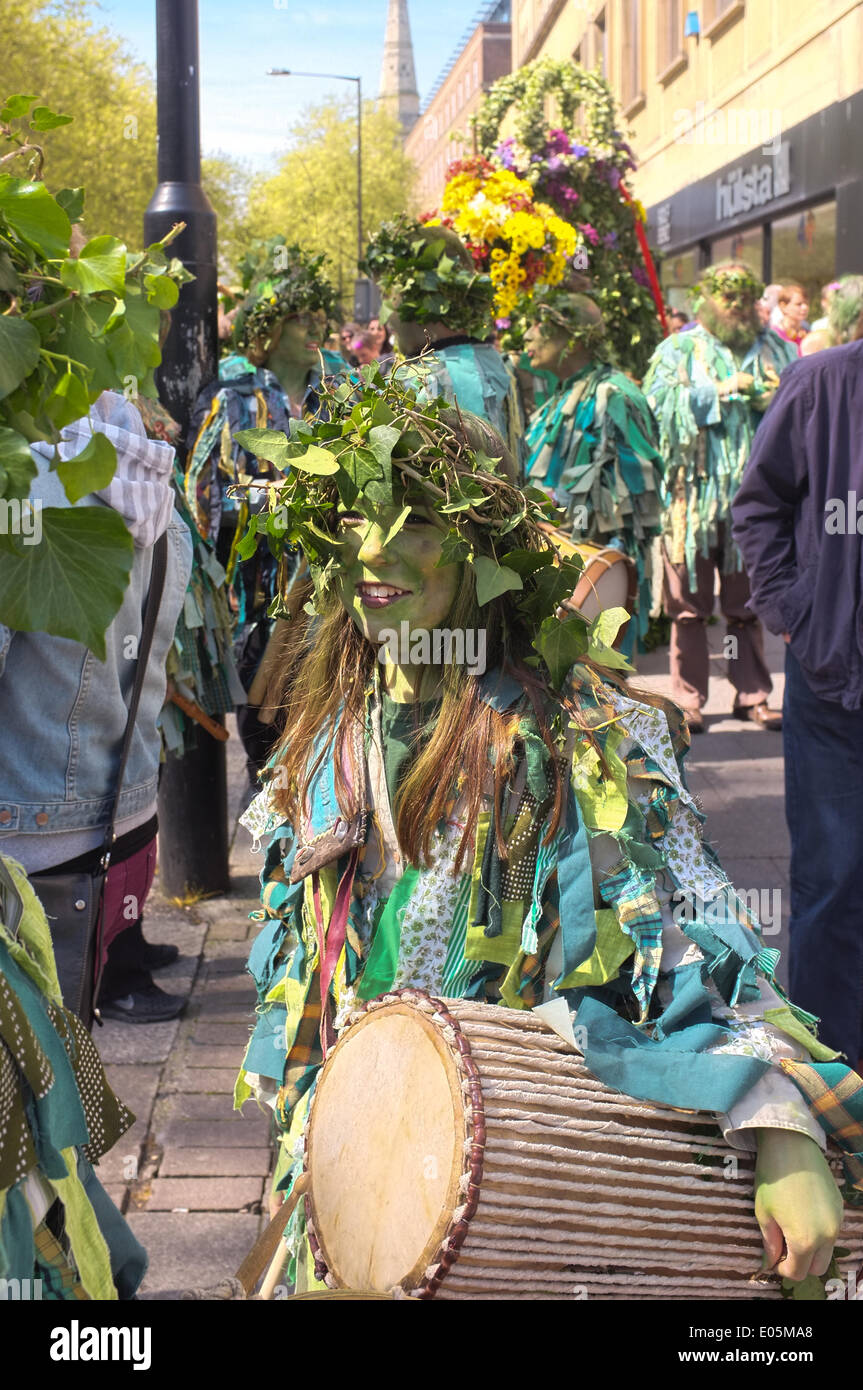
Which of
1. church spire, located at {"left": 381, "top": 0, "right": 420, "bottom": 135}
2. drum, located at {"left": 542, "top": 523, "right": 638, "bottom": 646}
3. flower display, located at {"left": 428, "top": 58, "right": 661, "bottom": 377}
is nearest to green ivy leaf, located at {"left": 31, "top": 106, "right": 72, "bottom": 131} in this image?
drum, located at {"left": 542, "top": 523, "right": 638, "bottom": 646}

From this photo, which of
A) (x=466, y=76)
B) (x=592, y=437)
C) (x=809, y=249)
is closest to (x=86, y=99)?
(x=809, y=249)

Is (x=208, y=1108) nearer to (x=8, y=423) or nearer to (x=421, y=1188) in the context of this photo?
(x=421, y=1188)

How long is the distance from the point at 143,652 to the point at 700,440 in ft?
17.1

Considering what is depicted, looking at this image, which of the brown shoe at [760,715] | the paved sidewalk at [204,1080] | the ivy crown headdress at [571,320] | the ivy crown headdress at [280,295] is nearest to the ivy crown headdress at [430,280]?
the ivy crown headdress at [280,295]

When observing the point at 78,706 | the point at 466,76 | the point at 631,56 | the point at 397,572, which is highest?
the point at 466,76

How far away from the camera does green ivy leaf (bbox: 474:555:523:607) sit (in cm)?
199

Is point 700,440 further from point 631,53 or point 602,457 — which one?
point 631,53

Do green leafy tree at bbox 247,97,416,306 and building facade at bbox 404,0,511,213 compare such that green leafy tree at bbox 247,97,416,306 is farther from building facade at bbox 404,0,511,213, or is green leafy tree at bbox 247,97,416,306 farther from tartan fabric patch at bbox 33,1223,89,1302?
tartan fabric patch at bbox 33,1223,89,1302

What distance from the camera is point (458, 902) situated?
79.9 inches

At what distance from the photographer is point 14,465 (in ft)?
3.70

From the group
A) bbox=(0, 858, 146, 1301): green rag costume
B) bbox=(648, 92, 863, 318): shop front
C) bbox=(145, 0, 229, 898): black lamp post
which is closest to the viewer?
bbox=(0, 858, 146, 1301): green rag costume
